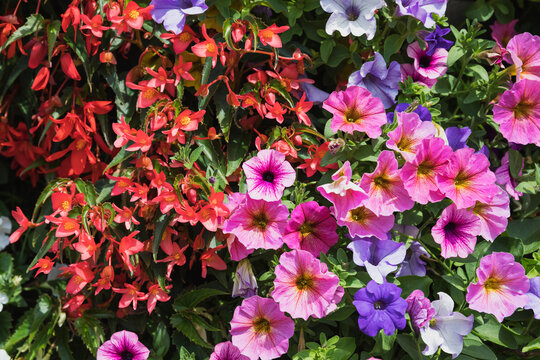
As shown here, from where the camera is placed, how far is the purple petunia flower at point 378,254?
4.25 ft

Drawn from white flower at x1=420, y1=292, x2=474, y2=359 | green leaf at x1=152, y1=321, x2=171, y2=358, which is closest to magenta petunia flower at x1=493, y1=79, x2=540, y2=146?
white flower at x1=420, y1=292, x2=474, y2=359

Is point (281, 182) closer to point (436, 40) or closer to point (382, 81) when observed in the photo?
point (382, 81)

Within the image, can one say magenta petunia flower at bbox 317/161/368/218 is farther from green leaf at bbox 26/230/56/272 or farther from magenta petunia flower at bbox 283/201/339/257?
green leaf at bbox 26/230/56/272

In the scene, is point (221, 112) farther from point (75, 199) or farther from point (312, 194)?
point (75, 199)

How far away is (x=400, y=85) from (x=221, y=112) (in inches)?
18.8

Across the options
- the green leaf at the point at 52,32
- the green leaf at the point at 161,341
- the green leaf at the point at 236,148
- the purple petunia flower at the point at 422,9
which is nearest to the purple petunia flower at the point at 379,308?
the green leaf at the point at 236,148

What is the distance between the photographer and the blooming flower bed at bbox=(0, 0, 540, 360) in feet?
4.31

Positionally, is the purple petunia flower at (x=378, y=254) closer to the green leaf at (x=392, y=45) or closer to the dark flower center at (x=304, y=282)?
the dark flower center at (x=304, y=282)

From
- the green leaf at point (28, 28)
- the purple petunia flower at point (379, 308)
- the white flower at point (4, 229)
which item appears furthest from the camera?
the white flower at point (4, 229)

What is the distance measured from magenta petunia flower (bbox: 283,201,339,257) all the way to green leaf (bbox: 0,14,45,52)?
847mm

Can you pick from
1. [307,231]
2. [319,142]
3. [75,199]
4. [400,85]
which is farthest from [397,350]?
[75,199]

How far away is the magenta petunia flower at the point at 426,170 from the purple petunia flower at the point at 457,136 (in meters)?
0.16

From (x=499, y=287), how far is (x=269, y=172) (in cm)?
63

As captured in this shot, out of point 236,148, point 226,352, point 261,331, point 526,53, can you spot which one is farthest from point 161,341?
point 526,53
